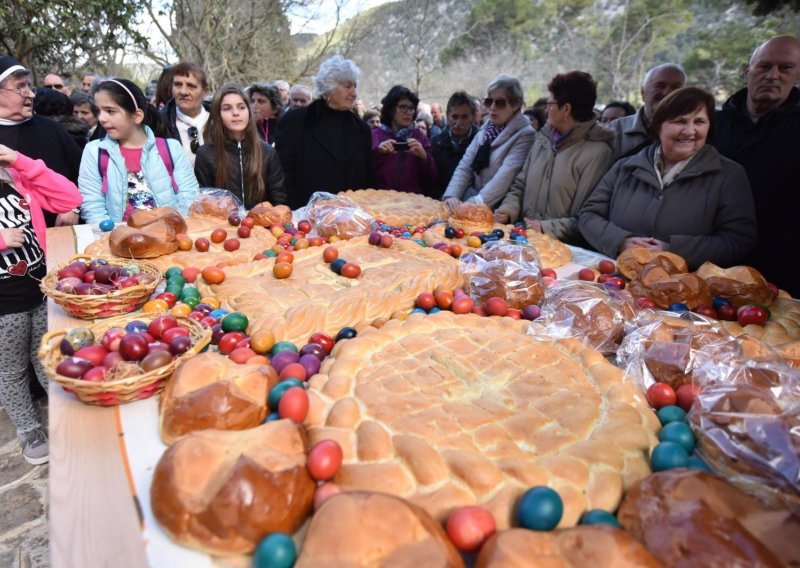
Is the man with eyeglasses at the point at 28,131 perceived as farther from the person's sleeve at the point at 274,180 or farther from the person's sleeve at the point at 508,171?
the person's sleeve at the point at 508,171

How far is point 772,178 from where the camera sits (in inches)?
149

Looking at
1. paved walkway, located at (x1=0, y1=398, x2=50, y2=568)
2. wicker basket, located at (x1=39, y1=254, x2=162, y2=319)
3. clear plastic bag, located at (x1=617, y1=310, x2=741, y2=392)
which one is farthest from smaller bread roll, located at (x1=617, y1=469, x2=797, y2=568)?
paved walkway, located at (x1=0, y1=398, x2=50, y2=568)

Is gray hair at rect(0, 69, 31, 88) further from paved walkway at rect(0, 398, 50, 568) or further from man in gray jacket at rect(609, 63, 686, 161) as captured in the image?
man in gray jacket at rect(609, 63, 686, 161)

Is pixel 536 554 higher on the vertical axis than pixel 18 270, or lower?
lower

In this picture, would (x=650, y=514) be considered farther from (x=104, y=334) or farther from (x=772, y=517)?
(x=104, y=334)

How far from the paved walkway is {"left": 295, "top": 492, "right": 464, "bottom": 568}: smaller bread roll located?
2.61m

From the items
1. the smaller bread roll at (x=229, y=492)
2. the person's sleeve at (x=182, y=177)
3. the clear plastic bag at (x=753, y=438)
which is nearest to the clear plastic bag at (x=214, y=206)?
the person's sleeve at (x=182, y=177)

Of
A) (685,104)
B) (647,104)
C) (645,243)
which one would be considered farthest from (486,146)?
(645,243)

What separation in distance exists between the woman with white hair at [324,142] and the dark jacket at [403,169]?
0.44 m

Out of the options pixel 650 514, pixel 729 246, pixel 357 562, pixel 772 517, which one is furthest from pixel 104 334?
pixel 729 246

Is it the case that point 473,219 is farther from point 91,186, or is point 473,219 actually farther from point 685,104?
point 91,186

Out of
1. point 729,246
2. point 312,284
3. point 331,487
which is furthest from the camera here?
point 729,246

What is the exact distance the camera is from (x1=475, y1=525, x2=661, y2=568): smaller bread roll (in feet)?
3.60

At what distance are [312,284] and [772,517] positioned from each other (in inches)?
93.5
